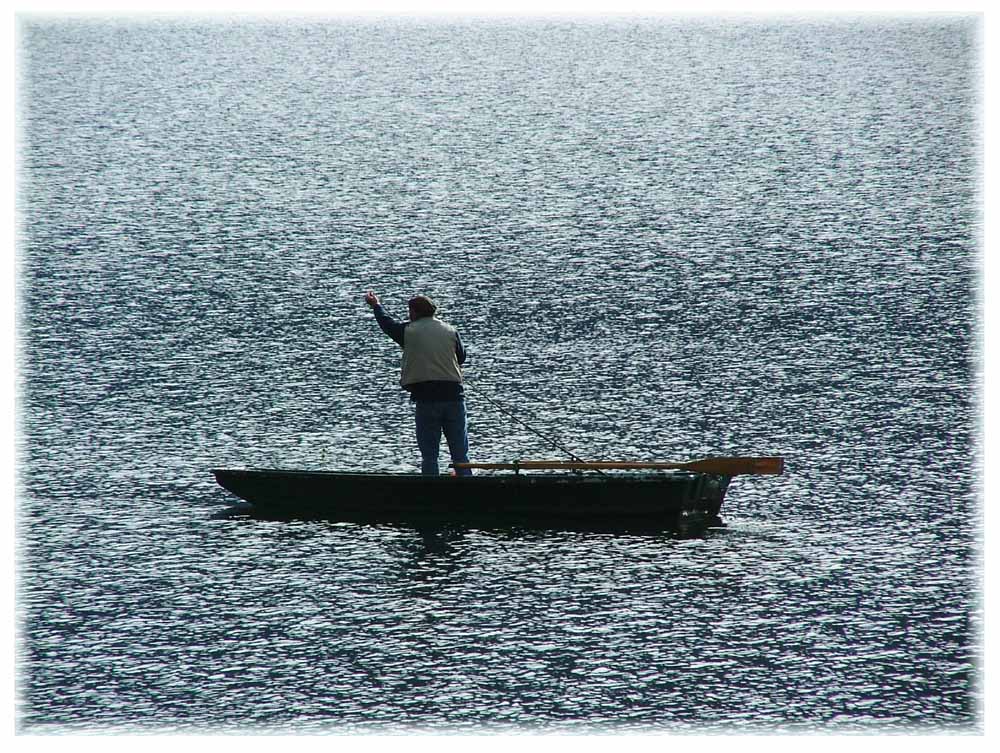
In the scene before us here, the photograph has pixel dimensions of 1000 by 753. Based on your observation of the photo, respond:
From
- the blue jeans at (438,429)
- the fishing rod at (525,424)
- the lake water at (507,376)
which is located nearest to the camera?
the lake water at (507,376)

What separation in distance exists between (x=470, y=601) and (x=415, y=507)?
2479mm

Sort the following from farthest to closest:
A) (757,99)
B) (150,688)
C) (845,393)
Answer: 1. (757,99)
2. (845,393)
3. (150,688)

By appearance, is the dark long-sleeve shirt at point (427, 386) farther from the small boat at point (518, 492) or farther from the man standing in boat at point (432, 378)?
the small boat at point (518, 492)

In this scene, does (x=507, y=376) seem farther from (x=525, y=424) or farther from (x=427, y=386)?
(x=427, y=386)

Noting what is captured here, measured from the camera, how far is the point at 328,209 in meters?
33.1

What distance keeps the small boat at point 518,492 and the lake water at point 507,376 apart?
0.40 metres

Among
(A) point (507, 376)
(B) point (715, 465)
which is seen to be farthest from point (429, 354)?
(A) point (507, 376)

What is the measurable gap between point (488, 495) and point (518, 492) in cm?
28

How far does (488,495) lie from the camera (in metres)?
13.7

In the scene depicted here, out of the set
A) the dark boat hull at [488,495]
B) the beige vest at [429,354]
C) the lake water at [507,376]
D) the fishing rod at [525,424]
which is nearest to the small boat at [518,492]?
the dark boat hull at [488,495]

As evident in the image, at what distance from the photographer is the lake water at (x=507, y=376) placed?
→ 10320mm

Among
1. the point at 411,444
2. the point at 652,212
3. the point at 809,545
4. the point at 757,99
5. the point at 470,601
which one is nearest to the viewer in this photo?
the point at 470,601

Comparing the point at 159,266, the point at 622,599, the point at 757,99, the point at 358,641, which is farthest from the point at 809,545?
the point at 757,99

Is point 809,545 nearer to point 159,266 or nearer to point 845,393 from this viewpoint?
point 845,393
